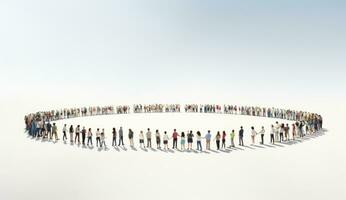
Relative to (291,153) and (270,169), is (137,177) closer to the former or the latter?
(270,169)

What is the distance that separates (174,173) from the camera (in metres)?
15.7

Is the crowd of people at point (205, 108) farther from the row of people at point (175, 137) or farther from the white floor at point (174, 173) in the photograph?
the white floor at point (174, 173)

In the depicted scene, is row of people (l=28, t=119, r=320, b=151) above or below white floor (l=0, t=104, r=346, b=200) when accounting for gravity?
above

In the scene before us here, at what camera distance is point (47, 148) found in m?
22.6

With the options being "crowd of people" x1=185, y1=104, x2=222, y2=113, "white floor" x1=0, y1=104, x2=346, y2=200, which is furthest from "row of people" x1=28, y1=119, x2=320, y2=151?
"crowd of people" x1=185, y1=104, x2=222, y2=113

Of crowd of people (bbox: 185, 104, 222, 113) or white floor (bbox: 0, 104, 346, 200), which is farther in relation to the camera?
crowd of people (bbox: 185, 104, 222, 113)

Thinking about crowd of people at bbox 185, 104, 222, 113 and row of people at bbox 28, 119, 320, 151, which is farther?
crowd of people at bbox 185, 104, 222, 113

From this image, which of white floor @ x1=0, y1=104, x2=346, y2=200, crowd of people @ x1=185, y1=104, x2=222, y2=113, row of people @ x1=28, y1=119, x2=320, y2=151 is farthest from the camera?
→ crowd of people @ x1=185, y1=104, x2=222, y2=113

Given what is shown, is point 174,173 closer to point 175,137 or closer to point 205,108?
point 175,137

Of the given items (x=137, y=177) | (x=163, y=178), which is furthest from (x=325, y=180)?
(x=137, y=177)

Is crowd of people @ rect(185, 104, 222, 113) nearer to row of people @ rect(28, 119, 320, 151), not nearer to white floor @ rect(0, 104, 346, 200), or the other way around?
row of people @ rect(28, 119, 320, 151)

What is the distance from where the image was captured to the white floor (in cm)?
1284

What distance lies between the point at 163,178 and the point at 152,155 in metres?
5.18

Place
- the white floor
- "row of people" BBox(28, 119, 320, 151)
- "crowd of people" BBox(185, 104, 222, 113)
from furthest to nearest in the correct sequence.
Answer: "crowd of people" BBox(185, 104, 222, 113)
"row of people" BBox(28, 119, 320, 151)
the white floor
